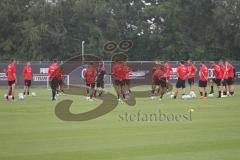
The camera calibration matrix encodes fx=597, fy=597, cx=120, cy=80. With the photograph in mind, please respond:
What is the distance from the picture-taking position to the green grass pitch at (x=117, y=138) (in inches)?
535

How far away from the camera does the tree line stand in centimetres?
7856

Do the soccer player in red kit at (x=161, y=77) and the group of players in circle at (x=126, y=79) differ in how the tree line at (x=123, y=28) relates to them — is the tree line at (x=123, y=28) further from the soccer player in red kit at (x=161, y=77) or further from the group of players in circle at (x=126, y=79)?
the soccer player in red kit at (x=161, y=77)

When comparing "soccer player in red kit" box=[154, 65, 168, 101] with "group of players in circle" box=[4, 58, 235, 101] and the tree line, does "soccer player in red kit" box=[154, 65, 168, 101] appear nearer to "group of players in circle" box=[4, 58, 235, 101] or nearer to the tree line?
"group of players in circle" box=[4, 58, 235, 101]

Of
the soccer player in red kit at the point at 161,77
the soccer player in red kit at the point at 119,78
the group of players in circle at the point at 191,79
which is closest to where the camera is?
the soccer player in red kit at the point at 119,78

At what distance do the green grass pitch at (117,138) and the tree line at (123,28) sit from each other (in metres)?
55.0

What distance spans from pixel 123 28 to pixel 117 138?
6849 centimetres

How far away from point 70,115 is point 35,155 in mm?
10364

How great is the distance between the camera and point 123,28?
8438cm

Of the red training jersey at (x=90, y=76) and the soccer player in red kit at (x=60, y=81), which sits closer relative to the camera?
the red training jersey at (x=90, y=76)

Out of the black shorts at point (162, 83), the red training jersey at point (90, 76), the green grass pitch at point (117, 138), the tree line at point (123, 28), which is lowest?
the green grass pitch at point (117, 138)

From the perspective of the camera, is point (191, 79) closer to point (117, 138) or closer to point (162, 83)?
point (162, 83)

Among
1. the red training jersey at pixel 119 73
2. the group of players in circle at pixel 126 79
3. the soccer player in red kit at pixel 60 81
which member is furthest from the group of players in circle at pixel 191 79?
the soccer player in red kit at pixel 60 81

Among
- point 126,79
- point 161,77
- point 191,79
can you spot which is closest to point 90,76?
point 126,79

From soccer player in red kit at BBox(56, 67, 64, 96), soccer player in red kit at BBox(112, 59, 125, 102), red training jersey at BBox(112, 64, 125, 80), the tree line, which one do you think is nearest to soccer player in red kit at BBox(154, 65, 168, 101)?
soccer player in red kit at BBox(112, 59, 125, 102)
